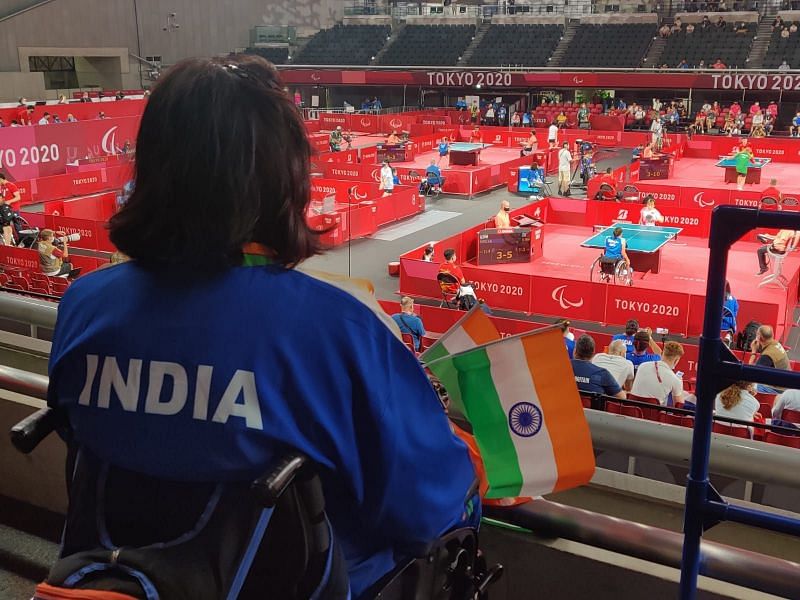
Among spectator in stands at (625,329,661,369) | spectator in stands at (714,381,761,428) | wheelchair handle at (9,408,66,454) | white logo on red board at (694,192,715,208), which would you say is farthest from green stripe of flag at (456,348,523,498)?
white logo on red board at (694,192,715,208)

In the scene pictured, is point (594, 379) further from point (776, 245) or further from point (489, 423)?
point (776, 245)

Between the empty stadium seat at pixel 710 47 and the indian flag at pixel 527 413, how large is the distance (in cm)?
4633

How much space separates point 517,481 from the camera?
6.33 ft

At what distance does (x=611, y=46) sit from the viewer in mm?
47531

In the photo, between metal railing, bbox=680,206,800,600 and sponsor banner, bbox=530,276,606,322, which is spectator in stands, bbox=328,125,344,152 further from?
metal railing, bbox=680,206,800,600

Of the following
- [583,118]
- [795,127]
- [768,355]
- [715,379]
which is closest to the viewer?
[715,379]

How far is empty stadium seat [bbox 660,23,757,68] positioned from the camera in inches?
1747

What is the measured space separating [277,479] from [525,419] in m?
0.74

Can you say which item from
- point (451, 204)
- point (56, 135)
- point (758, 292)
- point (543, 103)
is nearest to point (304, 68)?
point (543, 103)

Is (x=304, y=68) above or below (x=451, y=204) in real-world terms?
above

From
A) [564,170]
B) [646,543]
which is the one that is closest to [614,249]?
[564,170]

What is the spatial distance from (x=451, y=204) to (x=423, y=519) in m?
23.4

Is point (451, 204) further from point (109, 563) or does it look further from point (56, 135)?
point (109, 563)

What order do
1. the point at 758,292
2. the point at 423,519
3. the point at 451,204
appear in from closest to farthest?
the point at 423,519 < the point at 758,292 < the point at 451,204
